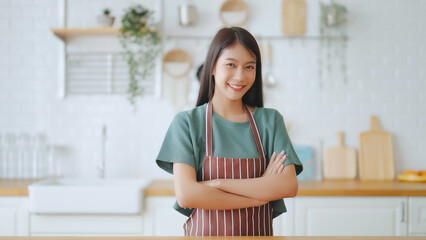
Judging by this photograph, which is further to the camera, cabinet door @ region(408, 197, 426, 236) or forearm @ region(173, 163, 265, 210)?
cabinet door @ region(408, 197, 426, 236)

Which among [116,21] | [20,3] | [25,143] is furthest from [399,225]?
[20,3]

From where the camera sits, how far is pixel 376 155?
121 inches

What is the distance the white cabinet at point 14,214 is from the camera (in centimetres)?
257

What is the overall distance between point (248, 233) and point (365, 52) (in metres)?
2.18

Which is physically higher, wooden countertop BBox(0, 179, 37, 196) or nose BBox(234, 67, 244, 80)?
nose BBox(234, 67, 244, 80)

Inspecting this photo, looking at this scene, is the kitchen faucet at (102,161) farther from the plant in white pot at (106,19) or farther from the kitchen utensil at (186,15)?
the kitchen utensil at (186,15)

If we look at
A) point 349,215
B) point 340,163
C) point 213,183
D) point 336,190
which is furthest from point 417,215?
point 213,183

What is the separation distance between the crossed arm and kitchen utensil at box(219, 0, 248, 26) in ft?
6.27

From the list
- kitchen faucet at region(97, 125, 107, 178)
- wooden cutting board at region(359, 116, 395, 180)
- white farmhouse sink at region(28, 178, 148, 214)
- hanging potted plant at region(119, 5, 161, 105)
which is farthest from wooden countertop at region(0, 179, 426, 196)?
hanging potted plant at region(119, 5, 161, 105)

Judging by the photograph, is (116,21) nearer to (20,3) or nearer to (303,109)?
(20,3)

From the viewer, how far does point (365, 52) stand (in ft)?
10.4

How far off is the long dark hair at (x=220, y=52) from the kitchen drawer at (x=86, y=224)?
1.28 meters

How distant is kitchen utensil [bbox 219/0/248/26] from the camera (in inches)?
123

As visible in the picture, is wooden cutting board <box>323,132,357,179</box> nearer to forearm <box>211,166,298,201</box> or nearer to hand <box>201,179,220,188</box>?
forearm <box>211,166,298,201</box>
